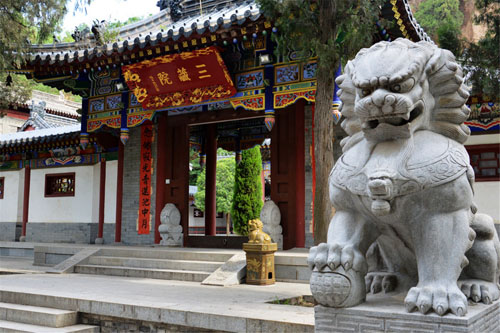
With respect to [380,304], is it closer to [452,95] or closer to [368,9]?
[452,95]

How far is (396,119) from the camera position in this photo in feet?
7.34

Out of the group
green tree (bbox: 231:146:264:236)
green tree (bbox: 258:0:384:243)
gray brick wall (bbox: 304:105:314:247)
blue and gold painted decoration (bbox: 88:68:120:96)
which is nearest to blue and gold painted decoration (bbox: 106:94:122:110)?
blue and gold painted decoration (bbox: 88:68:120:96)

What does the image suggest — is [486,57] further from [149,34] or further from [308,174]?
[149,34]

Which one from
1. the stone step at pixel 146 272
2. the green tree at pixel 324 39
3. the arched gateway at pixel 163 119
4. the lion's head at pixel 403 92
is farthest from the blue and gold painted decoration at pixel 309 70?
the lion's head at pixel 403 92

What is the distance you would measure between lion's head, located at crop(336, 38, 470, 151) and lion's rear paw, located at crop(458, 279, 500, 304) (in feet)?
2.39

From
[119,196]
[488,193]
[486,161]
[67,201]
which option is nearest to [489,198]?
[488,193]

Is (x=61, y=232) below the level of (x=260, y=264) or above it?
above

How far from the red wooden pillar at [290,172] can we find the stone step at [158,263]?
1682mm

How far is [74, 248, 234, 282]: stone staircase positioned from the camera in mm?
7320

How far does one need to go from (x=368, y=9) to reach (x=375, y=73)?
3.84m

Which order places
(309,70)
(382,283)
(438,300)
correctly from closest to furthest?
(438,300) < (382,283) < (309,70)

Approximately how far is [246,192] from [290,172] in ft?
22.5

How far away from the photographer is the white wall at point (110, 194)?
11.1 meters

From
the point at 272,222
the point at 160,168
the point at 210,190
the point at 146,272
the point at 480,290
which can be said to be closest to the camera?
the point at 480,290
